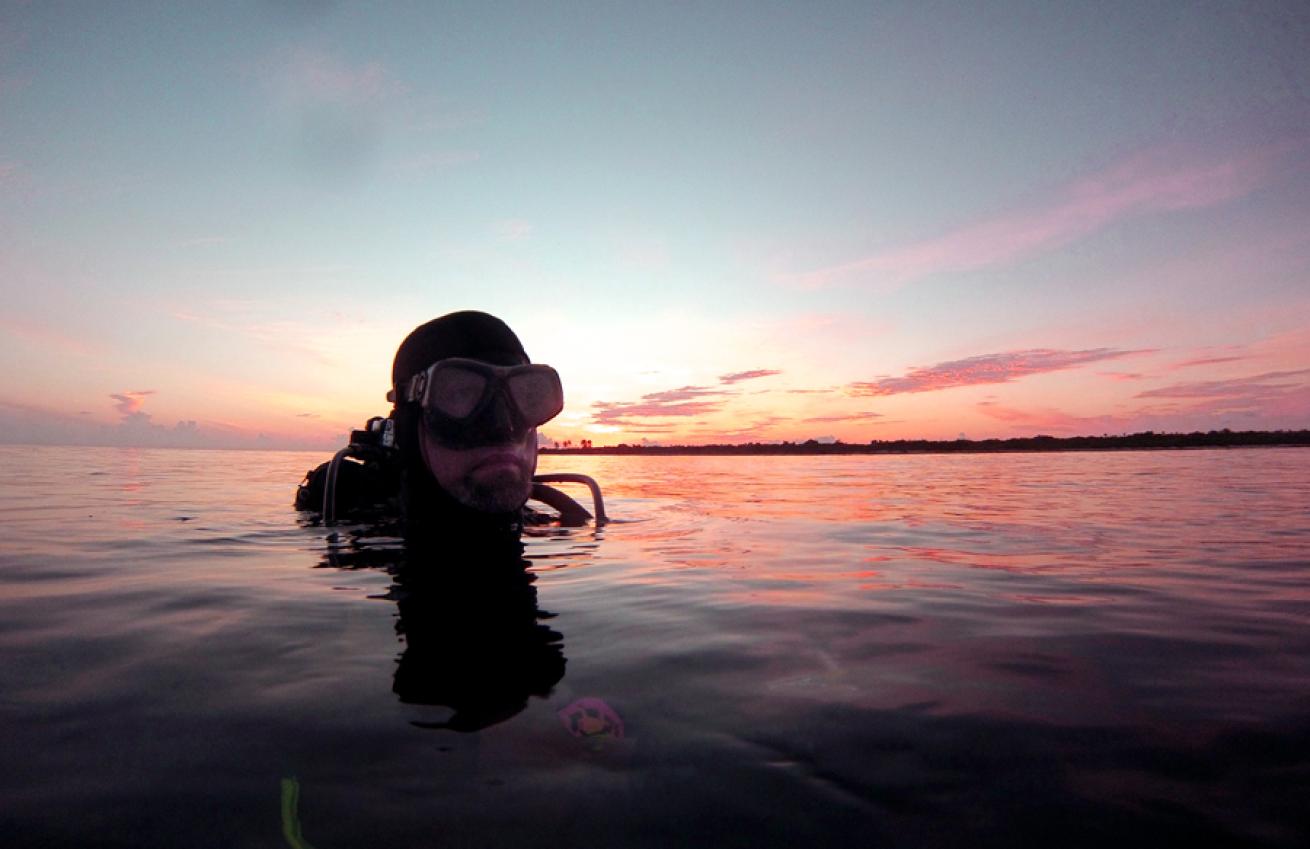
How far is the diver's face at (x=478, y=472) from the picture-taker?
4410 mm

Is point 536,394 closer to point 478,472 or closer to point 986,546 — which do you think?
point 478,472

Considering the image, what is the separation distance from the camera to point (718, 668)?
83.1 inches

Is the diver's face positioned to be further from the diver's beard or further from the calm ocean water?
the calm ocean water

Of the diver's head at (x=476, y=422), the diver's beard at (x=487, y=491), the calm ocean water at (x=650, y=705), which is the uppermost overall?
the diver's head at (x=476, y=422)

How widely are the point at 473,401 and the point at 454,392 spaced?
0.47ft

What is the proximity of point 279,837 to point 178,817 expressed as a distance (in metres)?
0.24

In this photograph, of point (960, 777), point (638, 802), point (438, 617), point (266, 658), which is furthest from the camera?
point (438, 617)

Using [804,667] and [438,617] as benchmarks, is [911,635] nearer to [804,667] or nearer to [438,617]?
[804,667]

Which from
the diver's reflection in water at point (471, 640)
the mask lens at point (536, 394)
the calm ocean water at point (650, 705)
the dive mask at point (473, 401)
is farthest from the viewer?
the mask lens at point (536, 394)

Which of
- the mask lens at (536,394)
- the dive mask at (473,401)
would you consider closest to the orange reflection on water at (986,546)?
the mask lens at (536,394)

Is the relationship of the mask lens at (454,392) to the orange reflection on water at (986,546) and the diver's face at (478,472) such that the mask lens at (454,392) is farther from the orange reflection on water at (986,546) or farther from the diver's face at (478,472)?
the orange reflection on water at (986,546)

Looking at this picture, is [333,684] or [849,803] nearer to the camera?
[849,803]

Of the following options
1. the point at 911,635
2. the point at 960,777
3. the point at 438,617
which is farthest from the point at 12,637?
the point at 911,635

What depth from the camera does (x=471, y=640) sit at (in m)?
2.32
